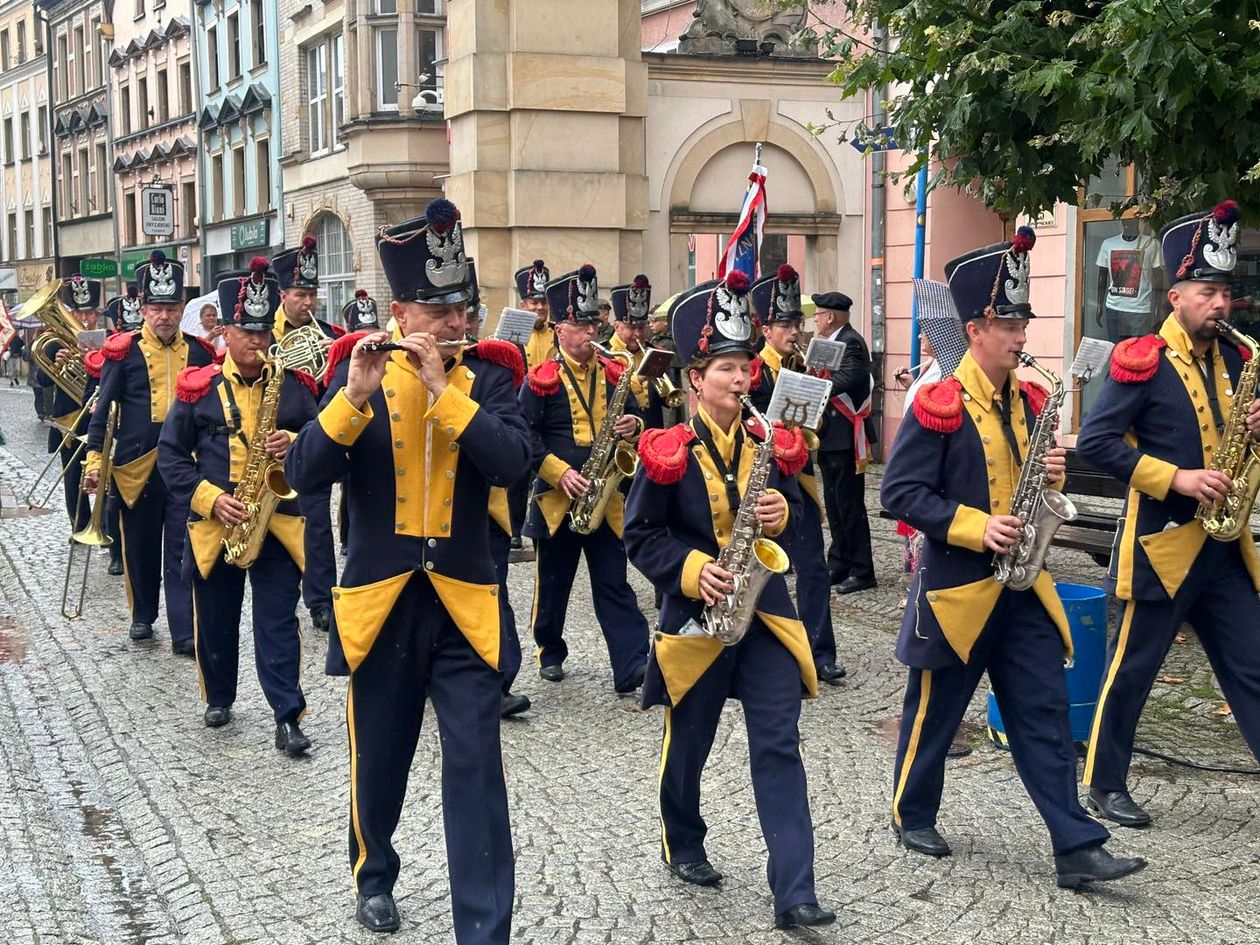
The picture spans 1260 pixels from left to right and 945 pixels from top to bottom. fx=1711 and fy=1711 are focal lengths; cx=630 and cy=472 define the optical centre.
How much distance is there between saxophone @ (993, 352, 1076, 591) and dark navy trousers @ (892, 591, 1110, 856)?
0.12 m

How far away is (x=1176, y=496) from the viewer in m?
6.19

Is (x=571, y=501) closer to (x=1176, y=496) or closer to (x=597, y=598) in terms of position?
(x=597, y=598)

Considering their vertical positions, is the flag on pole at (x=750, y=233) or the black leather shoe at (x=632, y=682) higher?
the flag on pole at (x=750, y=233)

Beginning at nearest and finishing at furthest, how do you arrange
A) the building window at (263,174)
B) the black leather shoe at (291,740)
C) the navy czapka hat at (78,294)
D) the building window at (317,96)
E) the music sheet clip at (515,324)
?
the black leather shoe at (291,740) < the music sheet clip at (515,324) < the navy czapka hat at (78,294) < the building window at (317,96) < the building window at (263,174)

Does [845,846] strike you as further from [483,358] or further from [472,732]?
[483,358]

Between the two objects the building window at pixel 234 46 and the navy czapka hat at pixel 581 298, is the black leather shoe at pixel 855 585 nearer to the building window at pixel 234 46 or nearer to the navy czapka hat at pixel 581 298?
the navy czapka hat at pixel 581 298

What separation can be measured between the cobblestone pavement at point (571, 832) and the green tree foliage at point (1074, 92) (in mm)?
2537

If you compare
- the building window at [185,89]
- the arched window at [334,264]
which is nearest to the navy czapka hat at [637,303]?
the arched window at [334,264]

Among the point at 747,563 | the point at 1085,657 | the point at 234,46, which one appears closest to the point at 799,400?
the point at 747,563

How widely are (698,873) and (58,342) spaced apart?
29.8ft

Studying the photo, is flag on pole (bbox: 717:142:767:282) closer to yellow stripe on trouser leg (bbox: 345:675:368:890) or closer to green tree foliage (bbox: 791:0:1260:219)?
green tree foliage (bbox: 791:0:1260:219)

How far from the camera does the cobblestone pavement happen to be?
213 inches

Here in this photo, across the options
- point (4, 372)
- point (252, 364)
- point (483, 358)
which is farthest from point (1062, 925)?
point (4, 372)

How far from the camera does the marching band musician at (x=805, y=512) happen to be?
856cm
